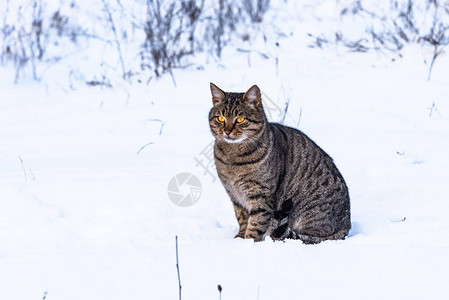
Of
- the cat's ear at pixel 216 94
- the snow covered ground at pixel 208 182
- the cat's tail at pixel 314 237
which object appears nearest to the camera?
the snow covered ground at pixel 208 182

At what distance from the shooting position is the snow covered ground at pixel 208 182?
279 centimetres

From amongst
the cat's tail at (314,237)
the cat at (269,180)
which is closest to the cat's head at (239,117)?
the cat at (269,180)

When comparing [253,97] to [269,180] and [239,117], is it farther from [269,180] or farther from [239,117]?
[269,180]

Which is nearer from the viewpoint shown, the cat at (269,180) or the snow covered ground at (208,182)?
the snow covered ground at (208,182)

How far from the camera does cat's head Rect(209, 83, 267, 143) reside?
3752mm

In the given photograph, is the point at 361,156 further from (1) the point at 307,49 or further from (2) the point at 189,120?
(1) the point at 307,49

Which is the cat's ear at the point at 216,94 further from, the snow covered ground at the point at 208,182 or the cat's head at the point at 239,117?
the snow covered ground at the point at 208,182

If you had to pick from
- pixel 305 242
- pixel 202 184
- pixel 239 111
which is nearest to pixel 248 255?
pixel 305 242

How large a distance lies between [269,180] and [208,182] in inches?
41.7

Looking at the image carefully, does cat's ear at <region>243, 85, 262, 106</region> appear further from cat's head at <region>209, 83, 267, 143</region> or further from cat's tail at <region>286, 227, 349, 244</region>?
cat's tail at <region>286, 227, 349, 244</region>

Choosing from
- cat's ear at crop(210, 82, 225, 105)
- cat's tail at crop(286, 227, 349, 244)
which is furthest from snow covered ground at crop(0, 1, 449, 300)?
cat's ear at crop(210, 82, 225, 105)

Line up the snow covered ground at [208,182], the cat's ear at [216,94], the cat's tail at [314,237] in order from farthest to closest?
the cat's ear at [216,94] → the cat's tail at [314,237] → the snow covered ground at [208,182]

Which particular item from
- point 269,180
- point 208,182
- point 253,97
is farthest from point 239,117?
point 208,182

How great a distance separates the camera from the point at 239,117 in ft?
12.3
